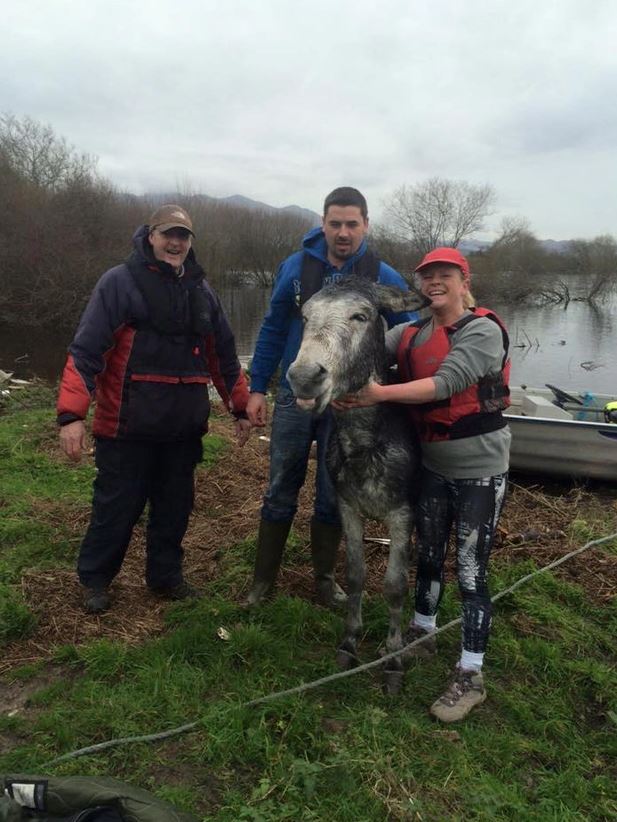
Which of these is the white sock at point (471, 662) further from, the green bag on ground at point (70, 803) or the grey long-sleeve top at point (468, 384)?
the green bag on ground at point (70, 803)

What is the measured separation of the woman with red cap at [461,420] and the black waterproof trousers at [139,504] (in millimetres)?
1736

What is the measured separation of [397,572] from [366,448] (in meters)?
0.83

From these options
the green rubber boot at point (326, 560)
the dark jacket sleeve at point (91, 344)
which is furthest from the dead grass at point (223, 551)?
the dark jacket sleeve at point (91, 344)

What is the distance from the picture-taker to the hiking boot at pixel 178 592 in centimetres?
455

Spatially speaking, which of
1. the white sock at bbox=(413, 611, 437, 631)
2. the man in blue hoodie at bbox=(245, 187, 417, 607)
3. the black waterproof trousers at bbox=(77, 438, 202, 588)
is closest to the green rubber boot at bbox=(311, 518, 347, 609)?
the man in blue hoodie at bbox=(245, 187, 417, 607)

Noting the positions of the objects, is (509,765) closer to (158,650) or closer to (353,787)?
(353,787)

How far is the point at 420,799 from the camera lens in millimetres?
2771

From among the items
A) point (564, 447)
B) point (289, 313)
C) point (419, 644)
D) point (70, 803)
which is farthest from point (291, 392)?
point (564, 447)

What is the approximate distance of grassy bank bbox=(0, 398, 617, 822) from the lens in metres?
2.80

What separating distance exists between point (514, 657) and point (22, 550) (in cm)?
428

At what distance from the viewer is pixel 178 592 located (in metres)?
4.56

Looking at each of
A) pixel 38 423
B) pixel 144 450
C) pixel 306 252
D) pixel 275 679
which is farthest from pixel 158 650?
pixel 38 423

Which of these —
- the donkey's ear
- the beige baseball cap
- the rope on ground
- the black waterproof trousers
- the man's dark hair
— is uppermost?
the man's dark hair

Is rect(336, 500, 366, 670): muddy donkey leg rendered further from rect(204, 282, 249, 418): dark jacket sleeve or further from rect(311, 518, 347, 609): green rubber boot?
rect(204, 282, 249, 418): dark jacket sleeve
